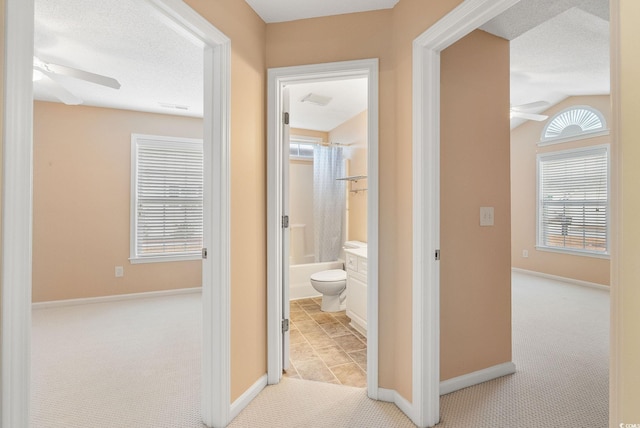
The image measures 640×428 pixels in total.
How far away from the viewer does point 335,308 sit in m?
3.69

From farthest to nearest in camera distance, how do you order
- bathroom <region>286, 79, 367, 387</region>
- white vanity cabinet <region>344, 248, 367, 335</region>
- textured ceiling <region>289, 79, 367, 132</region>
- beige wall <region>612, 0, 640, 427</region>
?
textured ceiling <region>289, 79, 367, 132</region>
white vanity cabinet <region>344, 248, 367, 335</region>
bathroom <region>286, 79, 367, 387</region>
beige wall <region>612, 0, 640, 427</region>

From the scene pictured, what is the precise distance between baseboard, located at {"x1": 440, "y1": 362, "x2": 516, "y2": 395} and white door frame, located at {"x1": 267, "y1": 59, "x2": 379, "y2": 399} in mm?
481

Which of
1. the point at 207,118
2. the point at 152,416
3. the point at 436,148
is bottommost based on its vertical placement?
the point at 152,416

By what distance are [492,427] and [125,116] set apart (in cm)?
483

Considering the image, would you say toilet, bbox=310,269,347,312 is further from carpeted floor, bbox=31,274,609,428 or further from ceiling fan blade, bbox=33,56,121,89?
ceiling fan blade, bbox=33,56,121,89

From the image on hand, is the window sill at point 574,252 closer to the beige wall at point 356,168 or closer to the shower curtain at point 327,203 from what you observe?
Answer: the beige wall at point 356,168

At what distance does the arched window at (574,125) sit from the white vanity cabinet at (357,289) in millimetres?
4118

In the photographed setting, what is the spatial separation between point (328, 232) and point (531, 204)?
3752mm

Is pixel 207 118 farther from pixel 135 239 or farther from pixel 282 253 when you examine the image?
pixel 135 239

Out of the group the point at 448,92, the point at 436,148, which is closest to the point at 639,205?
the point at 436,148

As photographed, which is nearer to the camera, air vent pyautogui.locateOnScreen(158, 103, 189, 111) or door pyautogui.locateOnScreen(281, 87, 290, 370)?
door pyautogui.locateOnScreen(281, 87, 290, 370)

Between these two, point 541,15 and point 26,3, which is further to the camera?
point 541,15

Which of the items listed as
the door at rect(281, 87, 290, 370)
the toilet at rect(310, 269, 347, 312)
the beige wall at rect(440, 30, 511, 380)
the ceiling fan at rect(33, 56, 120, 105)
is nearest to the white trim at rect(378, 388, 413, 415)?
the beige wall at rect(440, 30, 511, 380)

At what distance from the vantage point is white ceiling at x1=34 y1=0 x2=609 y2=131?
1.93 metres
